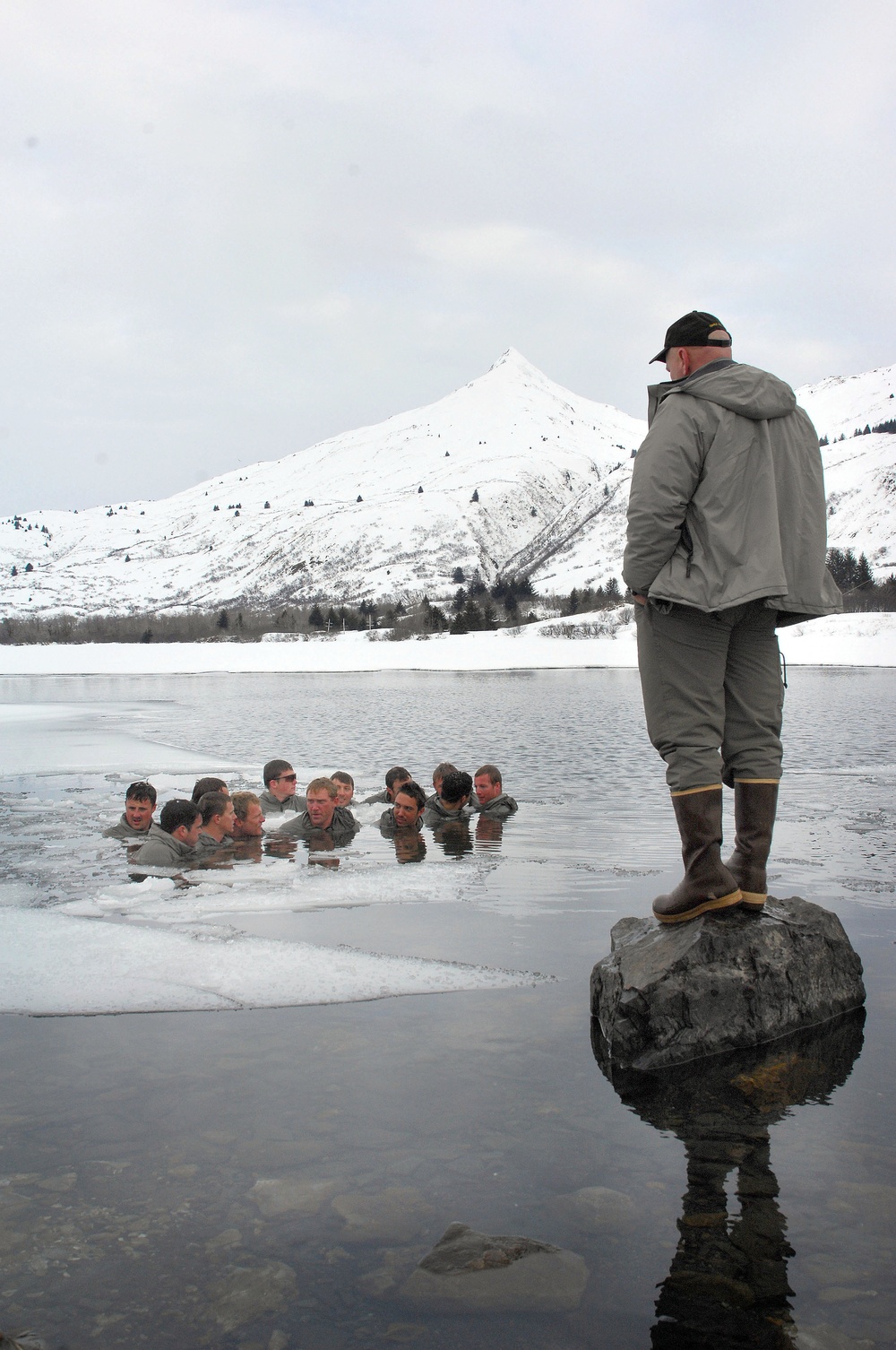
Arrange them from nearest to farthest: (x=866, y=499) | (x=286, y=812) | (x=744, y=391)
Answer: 1. (x=744, y=391)
2. (x=286, y=812)
3. (x=866, y=499)

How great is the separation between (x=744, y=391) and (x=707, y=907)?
2113mm

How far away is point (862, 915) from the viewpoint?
583 cm

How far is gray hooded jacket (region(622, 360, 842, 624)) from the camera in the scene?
402cm

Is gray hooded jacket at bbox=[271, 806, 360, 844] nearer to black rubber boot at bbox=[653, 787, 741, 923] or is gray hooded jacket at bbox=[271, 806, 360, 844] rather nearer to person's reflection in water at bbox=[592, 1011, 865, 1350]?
black rubber boot at bbox=[653, 787, 741, 923]

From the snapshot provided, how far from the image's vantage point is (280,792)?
1158 centimetres

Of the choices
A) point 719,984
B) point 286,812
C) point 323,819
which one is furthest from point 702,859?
point 286,812

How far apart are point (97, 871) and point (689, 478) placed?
5959 mm

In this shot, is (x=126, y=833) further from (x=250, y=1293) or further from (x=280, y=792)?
(x=250, y=1293)

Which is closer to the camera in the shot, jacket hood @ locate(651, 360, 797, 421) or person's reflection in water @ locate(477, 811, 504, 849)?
jacket hood @ locate(651, 360, 797, 421)

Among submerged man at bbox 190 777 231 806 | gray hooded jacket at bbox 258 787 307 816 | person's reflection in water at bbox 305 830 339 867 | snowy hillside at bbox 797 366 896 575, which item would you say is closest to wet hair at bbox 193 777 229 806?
submerged man at bbox 190 777 231 806

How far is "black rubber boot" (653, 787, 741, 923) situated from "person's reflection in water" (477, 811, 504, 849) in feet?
16.9

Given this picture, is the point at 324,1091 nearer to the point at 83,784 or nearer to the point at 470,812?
the point at 470,812

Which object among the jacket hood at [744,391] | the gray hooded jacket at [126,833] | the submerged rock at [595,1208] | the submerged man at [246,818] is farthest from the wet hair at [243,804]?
the submerged rock at [595,1208]

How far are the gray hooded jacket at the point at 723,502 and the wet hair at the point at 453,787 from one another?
692cm
